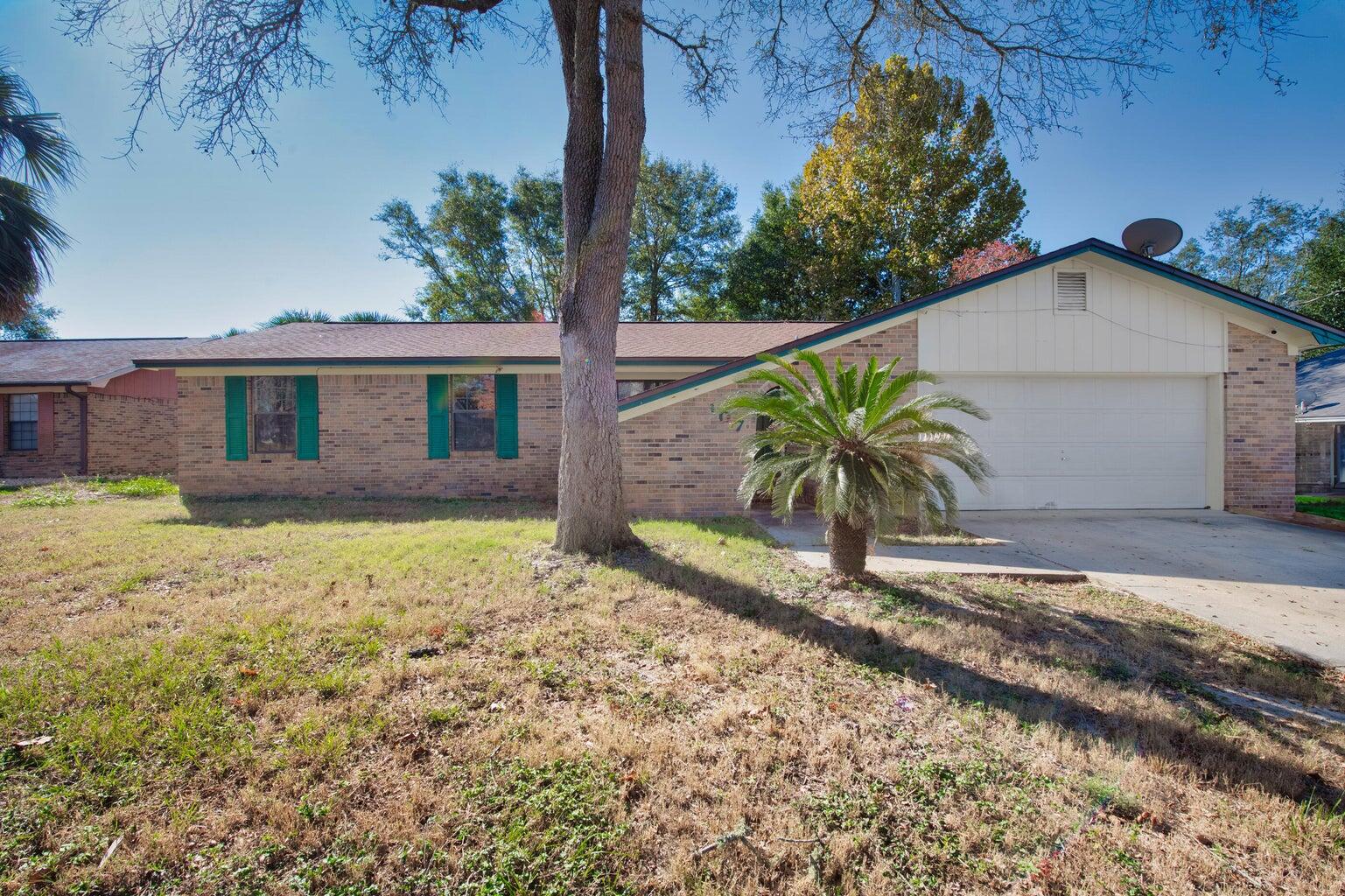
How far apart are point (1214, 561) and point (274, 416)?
14.6 meters

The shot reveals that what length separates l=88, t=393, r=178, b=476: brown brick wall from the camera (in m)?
15.6

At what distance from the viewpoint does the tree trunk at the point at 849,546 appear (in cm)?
560

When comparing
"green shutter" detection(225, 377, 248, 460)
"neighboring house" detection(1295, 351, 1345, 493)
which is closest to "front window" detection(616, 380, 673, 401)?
"green shutter" detection(225, 377, 248, 460)

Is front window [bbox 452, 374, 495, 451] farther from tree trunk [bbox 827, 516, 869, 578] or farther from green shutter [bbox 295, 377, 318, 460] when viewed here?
tree trunk [bbox 827, 516, 869, 578]

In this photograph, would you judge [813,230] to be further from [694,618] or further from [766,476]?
[694,618]

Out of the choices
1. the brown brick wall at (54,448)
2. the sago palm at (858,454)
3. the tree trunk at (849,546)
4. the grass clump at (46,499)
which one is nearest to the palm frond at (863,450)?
the sago palm at (858,454)

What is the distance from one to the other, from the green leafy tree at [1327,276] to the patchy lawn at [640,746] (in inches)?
889

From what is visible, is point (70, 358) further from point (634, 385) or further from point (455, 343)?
point (634, 385)

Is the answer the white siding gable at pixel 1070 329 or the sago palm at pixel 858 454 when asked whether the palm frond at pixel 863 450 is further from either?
the white siding gable at pixel 1070 329

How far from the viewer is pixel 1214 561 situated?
6578 mm

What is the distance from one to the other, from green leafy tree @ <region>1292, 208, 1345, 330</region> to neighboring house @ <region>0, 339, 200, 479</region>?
34.0 m

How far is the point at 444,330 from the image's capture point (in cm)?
1360

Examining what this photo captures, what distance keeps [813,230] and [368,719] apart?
2394 cm

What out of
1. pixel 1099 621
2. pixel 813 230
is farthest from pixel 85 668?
pixel 813 230
